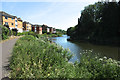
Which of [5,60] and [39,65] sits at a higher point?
[39,65]

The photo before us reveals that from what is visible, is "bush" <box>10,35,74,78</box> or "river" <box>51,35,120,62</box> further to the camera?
"river" <box>51,35,120,62</box>

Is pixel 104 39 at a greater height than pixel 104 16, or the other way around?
pixel 104 16

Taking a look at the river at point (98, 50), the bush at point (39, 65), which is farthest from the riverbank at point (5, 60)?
the river at point (98, 50)

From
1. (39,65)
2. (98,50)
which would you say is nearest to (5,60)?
(39,65)

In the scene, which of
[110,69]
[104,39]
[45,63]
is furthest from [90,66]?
[104,39]

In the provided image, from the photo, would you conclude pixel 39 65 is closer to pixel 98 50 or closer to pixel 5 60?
pixel 5 60

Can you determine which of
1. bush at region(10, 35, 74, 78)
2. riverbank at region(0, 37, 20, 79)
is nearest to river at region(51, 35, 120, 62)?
bush at region(10, 35, 74, 78)

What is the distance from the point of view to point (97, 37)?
3409 cm

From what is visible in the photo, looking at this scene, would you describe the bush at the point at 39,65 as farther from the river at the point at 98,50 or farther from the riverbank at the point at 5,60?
the river at the point at 98,50

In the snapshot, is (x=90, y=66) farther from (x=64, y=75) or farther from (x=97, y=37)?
(x=97, y=37)

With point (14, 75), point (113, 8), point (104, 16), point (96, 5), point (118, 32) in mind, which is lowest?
point (14, 75)

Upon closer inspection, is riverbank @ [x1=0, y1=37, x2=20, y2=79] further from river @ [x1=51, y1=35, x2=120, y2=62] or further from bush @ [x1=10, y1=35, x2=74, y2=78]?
river @ [x1=51, y1=35, x2=120, y2=62]

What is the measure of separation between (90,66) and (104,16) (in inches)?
1194

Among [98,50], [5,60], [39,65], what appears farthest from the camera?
[98,50]
